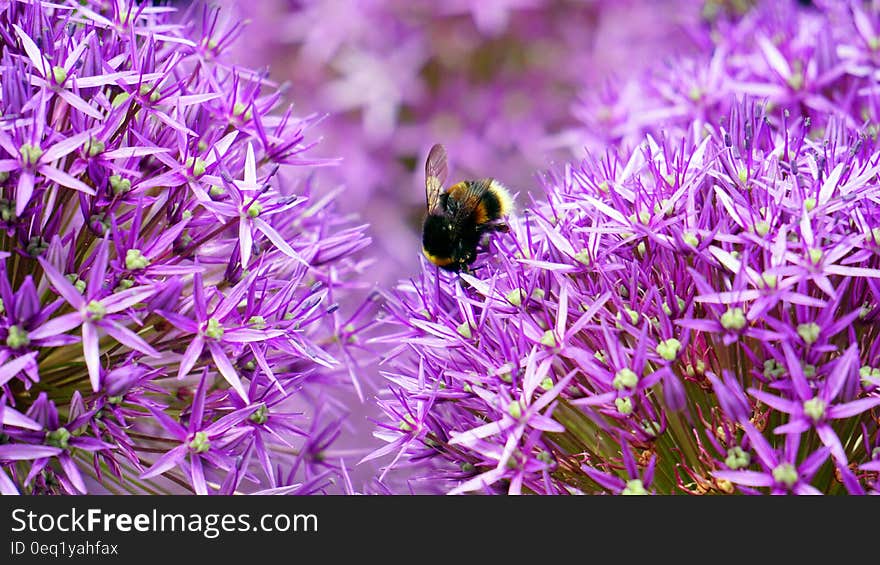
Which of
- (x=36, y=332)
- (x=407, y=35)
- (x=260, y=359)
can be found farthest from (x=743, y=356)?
(x=407, y=35)

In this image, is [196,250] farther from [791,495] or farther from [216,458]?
[791,495]

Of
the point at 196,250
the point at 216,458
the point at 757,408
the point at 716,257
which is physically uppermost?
the point at 196,250

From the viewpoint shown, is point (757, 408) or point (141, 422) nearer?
point (757, 408)

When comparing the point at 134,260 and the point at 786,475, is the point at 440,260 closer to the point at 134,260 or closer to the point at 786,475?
the point at 134,260

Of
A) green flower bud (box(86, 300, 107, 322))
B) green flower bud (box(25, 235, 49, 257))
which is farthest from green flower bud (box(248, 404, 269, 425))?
green flower bud (box(25, 235, 49, 257))

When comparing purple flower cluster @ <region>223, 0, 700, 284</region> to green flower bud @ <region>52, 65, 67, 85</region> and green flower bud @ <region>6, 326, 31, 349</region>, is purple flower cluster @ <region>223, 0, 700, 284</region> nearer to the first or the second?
green flower bud @ <region>52, 65, 67, 85</region>

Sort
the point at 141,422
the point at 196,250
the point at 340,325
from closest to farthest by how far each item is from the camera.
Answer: the point at 196,250 < the point at 141,422 < the point at 340,325

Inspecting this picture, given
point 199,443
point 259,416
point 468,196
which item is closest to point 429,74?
point 468,196
